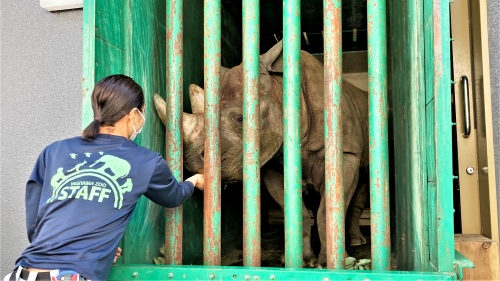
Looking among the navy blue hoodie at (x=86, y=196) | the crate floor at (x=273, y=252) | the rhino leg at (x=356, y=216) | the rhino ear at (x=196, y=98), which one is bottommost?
the crate floor at (x=273, y=252)

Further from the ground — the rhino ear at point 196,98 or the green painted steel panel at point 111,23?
the green painted steel panel at point 111,23

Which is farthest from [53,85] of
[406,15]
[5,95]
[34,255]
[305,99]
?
[406,15]

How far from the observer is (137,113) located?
2.21m

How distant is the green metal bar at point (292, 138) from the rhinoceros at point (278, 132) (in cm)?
72

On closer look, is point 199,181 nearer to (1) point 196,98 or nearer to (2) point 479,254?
(1) point 196,98

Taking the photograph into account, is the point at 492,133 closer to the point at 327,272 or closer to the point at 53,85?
the point at 327,272

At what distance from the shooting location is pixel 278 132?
11.4 ft

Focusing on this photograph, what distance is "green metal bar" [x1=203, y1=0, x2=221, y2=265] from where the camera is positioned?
2.44 meters

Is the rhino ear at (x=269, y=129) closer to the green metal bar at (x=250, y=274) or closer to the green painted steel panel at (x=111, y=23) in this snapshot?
the green painted steel panel at (x=111, y=23)

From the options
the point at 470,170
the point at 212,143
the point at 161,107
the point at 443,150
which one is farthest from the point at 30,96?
the point at 470,170

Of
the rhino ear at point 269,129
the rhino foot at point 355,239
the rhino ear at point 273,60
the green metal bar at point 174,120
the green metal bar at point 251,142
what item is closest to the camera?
the green metal bar at point 251,142

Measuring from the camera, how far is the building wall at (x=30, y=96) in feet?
12.9

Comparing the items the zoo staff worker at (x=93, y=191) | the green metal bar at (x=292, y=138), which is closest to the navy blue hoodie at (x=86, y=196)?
the zoo staff worker at (x=93, y=191)

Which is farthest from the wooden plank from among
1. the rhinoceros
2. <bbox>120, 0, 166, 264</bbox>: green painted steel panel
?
<bbox>120, 0, 166, 264</bbox>: green painted steel panel
